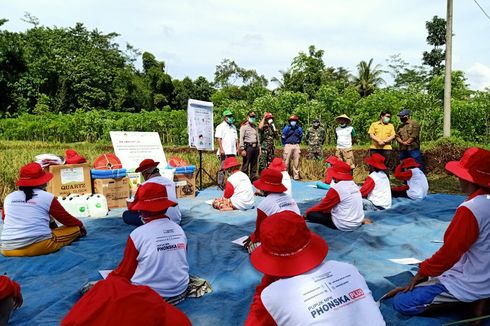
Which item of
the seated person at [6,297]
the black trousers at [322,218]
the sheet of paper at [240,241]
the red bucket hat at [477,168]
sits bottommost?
the sheet of paper at [240,241]

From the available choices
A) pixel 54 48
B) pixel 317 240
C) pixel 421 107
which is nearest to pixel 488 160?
pixel 317 240

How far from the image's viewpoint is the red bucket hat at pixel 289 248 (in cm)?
173

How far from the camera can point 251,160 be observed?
9297 mm

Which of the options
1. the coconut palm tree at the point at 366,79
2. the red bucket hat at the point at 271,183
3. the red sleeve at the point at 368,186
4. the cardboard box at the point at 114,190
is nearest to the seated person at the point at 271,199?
the red bucket hat at the point at 271,183

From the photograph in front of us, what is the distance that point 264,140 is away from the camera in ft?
34.3

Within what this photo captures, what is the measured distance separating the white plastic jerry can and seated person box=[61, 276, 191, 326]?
213 inches

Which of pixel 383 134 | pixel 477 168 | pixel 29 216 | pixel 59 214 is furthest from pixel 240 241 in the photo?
pixel 383 134

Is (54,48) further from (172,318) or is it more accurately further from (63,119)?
(172,318)

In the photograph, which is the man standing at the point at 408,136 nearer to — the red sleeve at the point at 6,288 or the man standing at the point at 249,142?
the man standing at the point at 249,142

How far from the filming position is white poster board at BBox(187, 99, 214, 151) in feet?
27.7

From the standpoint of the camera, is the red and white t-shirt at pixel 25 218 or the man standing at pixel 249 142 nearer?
the red and white t-shirt at pixel 25 218

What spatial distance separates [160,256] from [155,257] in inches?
1.5

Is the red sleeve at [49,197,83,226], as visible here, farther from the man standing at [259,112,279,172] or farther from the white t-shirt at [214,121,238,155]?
the man standing at [259,112,279,172]

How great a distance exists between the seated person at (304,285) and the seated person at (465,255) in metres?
1.12
